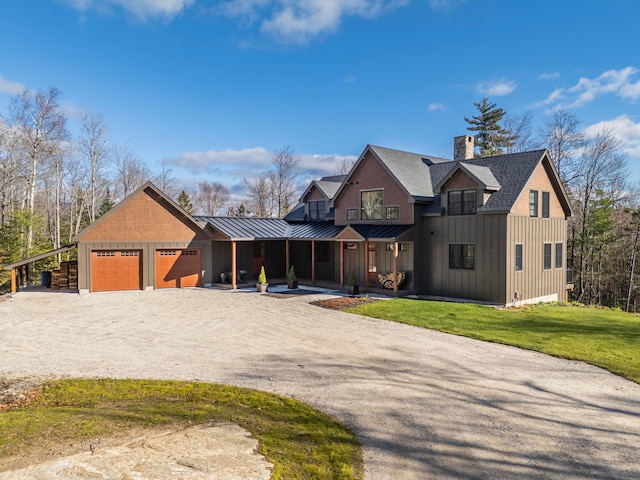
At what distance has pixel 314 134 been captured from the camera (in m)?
43.6

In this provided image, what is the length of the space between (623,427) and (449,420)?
8.53ft

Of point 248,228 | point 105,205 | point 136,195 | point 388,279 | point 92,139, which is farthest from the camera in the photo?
point 105,205

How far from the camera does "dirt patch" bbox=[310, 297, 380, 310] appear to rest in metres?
16.6

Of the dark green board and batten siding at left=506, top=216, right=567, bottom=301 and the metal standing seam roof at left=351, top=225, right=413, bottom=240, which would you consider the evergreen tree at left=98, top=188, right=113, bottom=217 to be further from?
the dark green board and batten siding at left=506, top=216, right=567, bottom=301

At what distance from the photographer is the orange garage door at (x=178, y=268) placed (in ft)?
72.2

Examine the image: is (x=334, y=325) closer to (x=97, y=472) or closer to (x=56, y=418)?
(x=56, y=418)

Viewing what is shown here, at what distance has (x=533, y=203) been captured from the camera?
18.9 meters

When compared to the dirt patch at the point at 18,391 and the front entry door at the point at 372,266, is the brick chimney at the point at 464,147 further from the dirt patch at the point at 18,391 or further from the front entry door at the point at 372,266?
the dirt patch at the point at 18,391

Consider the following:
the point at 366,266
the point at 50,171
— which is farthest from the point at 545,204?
the point at 50,171

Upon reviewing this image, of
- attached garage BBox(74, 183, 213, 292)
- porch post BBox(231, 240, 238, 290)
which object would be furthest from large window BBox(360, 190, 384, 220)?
attached garage BBox(74, 183, 213, 292)

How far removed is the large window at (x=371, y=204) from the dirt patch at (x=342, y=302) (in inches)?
206

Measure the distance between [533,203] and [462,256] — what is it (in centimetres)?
419

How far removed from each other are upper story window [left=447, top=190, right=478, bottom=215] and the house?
0.05m

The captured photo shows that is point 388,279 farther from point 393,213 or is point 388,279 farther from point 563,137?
point 563,137
